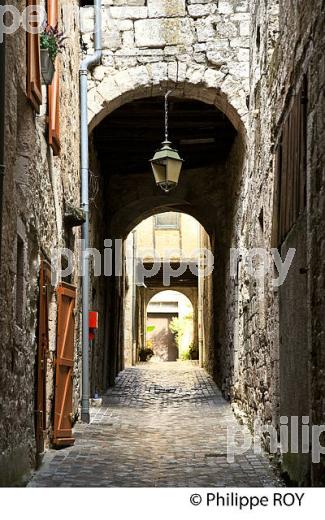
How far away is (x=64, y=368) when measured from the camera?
9.02m

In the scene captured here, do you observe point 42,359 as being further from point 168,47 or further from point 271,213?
point 168,47

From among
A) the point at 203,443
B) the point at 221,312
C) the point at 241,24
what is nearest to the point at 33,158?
the point at 203,443

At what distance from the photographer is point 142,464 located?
7.65 meters

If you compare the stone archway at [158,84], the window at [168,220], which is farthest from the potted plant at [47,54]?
the window at [168,220]

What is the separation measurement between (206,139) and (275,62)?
21.4 ft

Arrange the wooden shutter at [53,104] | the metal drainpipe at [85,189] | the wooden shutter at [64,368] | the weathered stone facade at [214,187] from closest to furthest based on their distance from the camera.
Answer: the weathered stone facade at [214,187]
the wooden shutter at [53,104]
the wooden shutter at [64,368]
the metal drainpipe at [85,189]

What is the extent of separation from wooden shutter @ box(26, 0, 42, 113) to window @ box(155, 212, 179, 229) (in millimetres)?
18483

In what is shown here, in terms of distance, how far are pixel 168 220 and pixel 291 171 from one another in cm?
1911

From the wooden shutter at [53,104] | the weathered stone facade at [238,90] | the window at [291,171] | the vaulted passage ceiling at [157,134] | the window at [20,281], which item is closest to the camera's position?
the window at [291,171]

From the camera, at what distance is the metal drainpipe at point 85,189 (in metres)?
10.7

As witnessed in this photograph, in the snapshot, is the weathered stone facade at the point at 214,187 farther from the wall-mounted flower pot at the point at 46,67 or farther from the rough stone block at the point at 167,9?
the wall-mounted flower pot at the point at 46,67

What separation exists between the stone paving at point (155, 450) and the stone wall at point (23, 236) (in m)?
0.57

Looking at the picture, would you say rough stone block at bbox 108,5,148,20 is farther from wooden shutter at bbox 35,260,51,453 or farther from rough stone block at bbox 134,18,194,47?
wooden shutter at bbox 35,260,51,453

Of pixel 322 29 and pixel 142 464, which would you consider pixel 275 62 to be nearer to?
pixel 322 29
